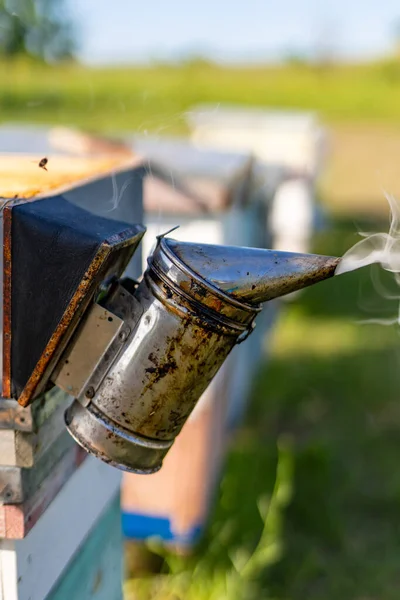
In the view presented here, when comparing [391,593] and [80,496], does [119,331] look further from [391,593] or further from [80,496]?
[391,593]

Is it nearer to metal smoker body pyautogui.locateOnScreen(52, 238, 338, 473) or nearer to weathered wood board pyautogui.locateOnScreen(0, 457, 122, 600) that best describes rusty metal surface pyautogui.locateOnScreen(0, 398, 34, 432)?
metal smoker body pyautogui.locateOnScreen(52, 238, 338, 473)

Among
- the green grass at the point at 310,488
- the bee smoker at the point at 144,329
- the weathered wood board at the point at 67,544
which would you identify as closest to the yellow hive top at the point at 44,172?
the bee smoker at the point at 144,329

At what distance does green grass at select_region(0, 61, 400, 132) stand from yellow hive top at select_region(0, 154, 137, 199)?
21.5 meters

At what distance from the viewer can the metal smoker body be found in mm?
1381

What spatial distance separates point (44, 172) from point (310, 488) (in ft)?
11.6

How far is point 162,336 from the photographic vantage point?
1.39 meters

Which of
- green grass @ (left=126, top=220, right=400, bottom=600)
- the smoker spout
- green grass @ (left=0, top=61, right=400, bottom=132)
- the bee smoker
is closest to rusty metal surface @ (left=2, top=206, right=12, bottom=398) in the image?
the bee smoker

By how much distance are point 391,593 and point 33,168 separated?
10.6 feet

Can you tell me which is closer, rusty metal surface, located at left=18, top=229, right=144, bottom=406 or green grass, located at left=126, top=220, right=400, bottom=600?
rusty metal surface, located at left=18, top=229, right=144, bottom=406

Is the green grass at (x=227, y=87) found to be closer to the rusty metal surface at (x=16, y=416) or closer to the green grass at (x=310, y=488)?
the green grass at (x=310, y=488)

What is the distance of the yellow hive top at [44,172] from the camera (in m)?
1.51

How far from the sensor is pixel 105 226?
1.46 m

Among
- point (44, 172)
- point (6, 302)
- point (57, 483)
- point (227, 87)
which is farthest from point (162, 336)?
point (227, 87)

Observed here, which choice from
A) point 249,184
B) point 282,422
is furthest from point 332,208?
point 249,184
